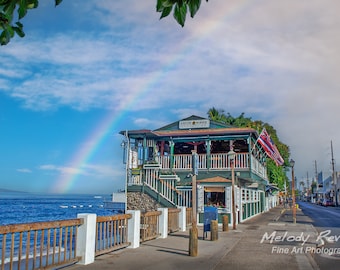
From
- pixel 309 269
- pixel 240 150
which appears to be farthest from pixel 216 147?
pixel 309 269

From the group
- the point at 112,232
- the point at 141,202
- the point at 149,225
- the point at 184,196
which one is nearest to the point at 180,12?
the point at 112,232

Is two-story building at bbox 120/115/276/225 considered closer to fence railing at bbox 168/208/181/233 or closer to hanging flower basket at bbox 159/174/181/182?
hanging flower basket at bbox 159/174/181/182

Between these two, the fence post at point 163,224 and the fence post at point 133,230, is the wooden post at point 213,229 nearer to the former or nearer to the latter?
the fence post at point 163,224

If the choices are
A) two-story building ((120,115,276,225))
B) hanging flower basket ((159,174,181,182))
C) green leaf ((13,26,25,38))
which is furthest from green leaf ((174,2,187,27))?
hanging flower basket ((159,174,181,182))

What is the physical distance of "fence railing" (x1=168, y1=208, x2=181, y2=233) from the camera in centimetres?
1463

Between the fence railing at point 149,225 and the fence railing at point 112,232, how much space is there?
90 cm

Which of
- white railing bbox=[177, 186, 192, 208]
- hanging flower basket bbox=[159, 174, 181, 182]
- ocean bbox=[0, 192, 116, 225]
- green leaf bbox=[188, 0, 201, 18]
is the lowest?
ocean bbox=[0, 192, 116, 225]

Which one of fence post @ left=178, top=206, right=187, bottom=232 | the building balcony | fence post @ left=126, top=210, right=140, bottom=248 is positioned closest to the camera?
fence post @ left=126, top=210, right=140, bottom=248

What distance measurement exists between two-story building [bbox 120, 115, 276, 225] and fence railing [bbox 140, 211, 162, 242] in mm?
6506

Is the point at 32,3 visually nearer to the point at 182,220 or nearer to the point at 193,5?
the point at 193,5

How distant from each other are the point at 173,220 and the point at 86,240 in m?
6.90

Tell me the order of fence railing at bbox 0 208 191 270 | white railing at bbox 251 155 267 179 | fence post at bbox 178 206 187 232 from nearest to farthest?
fence railing at bbox 0 208 191 270 → fence post at bbox 178 206 187 232 → white railing at bbox 251 155 267 179

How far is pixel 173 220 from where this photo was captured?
49.7 feet

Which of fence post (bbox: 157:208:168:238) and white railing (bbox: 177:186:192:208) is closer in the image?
fence post (bbox: 157:208:168:238)
